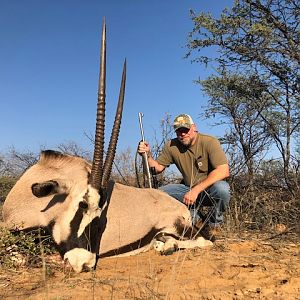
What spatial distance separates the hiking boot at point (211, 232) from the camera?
4.52 meters

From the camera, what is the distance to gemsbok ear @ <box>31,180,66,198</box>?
3.51 metres

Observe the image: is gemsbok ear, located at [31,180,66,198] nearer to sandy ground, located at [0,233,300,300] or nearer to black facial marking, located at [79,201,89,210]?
black facial marking, located at [79,201,89,210]

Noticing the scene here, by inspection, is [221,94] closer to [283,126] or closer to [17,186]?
[283,126]

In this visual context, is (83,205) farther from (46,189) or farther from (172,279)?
(172,279)

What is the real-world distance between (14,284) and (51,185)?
2.91ft

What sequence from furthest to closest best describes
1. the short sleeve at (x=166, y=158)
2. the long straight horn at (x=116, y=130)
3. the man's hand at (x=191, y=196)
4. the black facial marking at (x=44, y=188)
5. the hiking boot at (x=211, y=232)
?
the short sleeve at (x=166, y=158) < the man's hand at (x=191, y=196) < the hiking boot at (x=211, y=232) < the long straight horn at (x=116, y=130) < the black facial marking at (x=44, y=188)

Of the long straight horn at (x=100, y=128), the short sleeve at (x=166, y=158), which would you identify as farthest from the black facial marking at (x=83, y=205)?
the short sleeve at (x=166, y=158)

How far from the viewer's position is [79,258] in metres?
3.26

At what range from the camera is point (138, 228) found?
4.17 meters

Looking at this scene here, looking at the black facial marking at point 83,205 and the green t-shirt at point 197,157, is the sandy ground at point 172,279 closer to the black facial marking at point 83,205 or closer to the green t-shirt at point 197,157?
the black facial marking at point 83,205

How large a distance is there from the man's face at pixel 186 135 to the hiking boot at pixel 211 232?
0.93 m

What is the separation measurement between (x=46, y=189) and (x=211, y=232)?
199 cm

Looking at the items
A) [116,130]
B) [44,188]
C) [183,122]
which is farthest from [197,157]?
[44,188]

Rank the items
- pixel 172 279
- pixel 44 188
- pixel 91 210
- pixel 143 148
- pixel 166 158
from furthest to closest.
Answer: pixel 166 158 → pixel 143 148 → pixel 44 188 → pixel 91 210 → pixel 172 279
